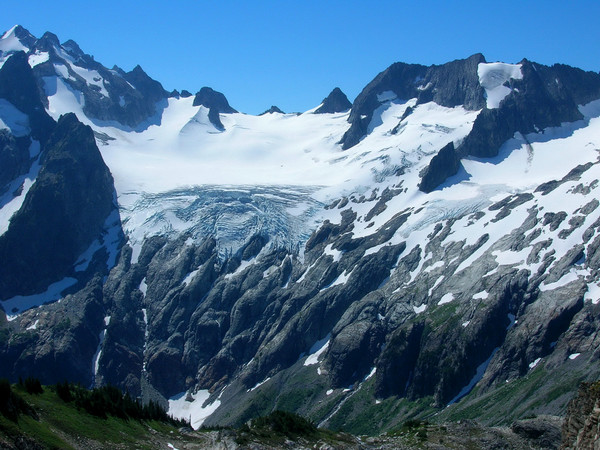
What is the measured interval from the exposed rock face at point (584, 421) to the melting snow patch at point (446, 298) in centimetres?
14530

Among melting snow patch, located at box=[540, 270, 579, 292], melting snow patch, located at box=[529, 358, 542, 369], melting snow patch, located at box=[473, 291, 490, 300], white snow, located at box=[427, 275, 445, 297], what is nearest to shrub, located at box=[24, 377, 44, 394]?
melting snow patch, located at box=[529, 358, 542, 369]

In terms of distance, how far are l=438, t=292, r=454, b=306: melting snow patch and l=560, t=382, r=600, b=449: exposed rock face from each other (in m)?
145

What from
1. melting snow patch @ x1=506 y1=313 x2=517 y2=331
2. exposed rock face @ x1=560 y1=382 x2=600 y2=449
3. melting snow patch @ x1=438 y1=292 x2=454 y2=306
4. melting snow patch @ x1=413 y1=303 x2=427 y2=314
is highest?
exposed rock face @ x1=560 y1=382 x2=600 y2=449

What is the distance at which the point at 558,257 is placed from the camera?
575 feet

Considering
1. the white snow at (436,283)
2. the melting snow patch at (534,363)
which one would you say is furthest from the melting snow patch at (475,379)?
the white snow at (436,283)

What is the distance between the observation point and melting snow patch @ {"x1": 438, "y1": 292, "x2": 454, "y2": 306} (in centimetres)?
18688

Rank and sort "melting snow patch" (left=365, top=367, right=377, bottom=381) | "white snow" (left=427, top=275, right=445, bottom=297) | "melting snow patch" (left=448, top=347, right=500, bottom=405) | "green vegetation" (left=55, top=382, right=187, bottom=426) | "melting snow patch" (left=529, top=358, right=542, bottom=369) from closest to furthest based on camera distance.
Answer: "green vegetation" (left=55, top=382, right=187, bottom=426)
"melting snow patch" (left=529, top=358, right=542, bottom=369)
"melting snow patch" (left=448, top=347, right=500, bottom=405)
"melting snow patch" (left=365, top=367, right=377, bottom=381)
"white snow" (left=427, top=275, right=445, bottom=297)

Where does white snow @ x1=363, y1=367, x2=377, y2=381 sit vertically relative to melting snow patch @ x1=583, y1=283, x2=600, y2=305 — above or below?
below

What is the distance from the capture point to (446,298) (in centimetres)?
18812

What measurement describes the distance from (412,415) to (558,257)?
55697 millimetres

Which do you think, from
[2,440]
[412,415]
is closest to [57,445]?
[2,440]

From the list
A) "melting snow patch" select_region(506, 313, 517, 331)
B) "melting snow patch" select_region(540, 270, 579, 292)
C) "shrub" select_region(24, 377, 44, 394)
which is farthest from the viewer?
"melting snow patch" select_region(506, 313, 517, 331)

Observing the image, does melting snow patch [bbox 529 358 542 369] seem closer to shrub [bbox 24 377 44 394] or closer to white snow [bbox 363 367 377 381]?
white snow [bbox 363 367 377 381]

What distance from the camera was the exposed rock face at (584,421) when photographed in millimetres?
35938
